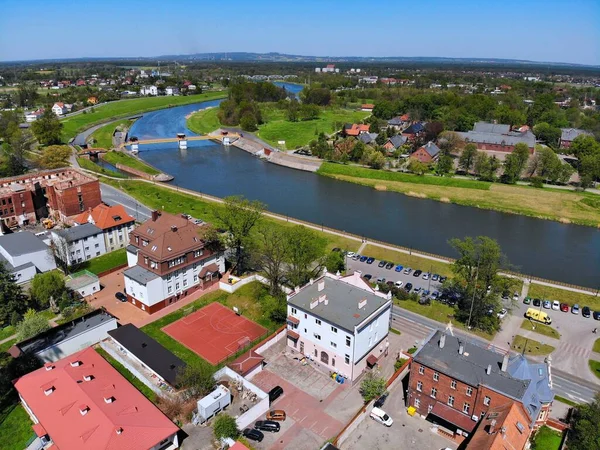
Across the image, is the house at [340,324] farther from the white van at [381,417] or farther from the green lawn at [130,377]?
the green lawn at [130,377]

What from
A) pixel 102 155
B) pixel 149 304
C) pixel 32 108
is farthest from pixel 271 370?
pixel 32 108

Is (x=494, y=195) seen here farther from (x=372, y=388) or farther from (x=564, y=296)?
(x=372, y=388)

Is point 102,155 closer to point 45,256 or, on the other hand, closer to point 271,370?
point 45,256

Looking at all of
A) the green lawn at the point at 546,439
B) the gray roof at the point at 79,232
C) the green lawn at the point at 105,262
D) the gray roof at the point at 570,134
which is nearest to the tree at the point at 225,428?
the green lawn at the point at 546,439

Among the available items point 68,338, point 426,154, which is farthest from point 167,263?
point 426,154

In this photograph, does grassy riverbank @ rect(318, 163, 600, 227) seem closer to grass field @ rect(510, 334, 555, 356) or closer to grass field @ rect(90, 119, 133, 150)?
grass field @ rect(510, 334, 555, 356)

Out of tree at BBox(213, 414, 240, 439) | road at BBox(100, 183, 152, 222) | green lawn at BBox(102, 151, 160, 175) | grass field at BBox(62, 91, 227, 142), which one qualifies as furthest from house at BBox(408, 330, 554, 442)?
grass field at BBox(62, 91, 227, 142)
